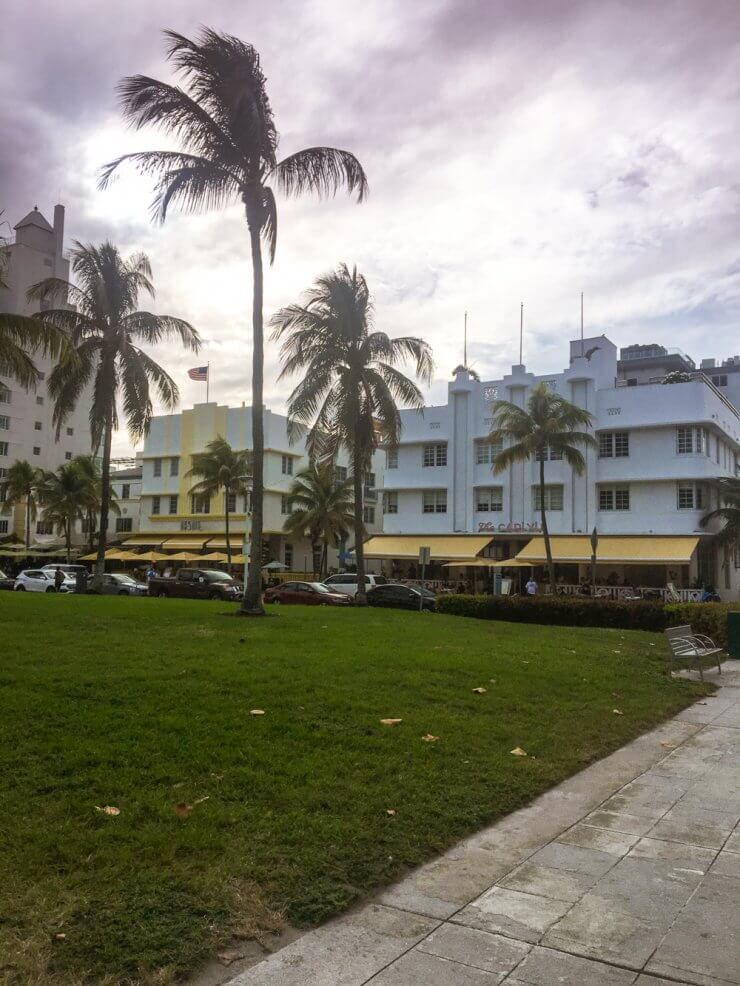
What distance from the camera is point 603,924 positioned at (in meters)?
4.38

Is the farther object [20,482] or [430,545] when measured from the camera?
[20,482]

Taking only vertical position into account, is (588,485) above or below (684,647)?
above

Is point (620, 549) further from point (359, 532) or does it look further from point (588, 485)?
point (359, 532)

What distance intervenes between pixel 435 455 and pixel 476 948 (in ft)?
160

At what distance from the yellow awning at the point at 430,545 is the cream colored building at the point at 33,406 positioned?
115 feet

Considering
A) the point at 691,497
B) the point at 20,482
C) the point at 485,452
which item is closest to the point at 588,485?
the point at 691,497

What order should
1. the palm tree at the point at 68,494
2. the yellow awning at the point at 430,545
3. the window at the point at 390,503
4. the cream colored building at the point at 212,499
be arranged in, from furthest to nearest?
1. the cream colored building at the point at 212,499
2. the palm tree at the point at 68,494
3. the window at the point at 390,503
4. the yellow awning at the point at 430,545

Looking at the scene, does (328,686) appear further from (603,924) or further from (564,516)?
(564,516)

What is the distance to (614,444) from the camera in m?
45.8

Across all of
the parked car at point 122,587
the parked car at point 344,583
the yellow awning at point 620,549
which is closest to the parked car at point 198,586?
the parked car at point 122,587

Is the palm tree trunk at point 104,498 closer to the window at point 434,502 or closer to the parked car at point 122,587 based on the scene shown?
the parked car at point 122,587

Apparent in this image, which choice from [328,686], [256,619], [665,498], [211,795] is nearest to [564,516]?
[665,498]

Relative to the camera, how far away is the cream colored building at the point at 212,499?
191 feet

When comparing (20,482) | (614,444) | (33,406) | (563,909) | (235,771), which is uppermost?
(33,406)
